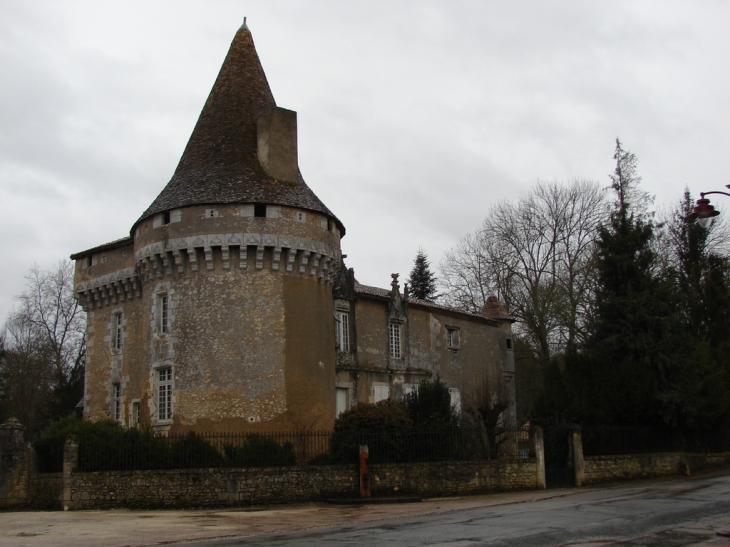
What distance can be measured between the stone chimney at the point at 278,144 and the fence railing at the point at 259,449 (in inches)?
324

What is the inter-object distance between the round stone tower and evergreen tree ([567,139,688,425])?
9034 millimetres

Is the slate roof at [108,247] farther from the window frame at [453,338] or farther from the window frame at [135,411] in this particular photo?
the window frame at [453,338]

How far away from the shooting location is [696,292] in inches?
1453

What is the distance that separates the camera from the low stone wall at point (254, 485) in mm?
19922

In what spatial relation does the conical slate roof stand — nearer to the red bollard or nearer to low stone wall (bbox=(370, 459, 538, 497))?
the red bollard

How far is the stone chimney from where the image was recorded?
2516cm

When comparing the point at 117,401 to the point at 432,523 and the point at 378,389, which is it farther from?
the point at 432,523

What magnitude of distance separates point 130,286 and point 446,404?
11774mm

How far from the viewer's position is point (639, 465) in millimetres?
25641

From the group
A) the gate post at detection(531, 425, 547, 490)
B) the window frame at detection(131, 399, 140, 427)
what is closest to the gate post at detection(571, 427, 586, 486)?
the gate post at detection(531, 425, 547, 490)

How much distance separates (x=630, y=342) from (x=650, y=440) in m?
3.73

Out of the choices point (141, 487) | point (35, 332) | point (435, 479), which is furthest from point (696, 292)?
point (35, 332)

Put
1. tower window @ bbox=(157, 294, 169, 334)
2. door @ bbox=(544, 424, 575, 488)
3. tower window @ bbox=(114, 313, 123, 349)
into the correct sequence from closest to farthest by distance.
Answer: door @ bbox=(544, 424, 575, 488)
tower window @ bbox=(157, 294, 169, 334)
tower window @ bbox=(114, 313, 123, 349)

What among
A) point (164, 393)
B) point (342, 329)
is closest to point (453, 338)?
point (342, 329)
